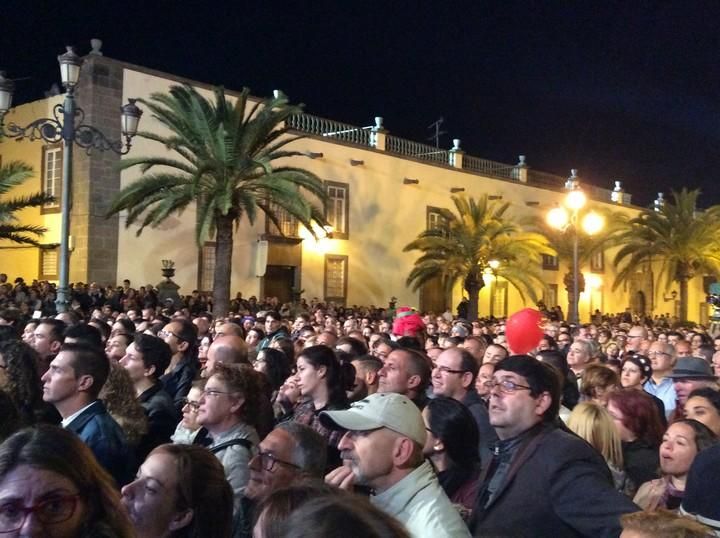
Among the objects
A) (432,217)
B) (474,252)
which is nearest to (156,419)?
(474,252)

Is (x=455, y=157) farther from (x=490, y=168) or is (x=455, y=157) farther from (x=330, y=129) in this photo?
(x=330, y=129)

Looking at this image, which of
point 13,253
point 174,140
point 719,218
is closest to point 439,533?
point 174,140

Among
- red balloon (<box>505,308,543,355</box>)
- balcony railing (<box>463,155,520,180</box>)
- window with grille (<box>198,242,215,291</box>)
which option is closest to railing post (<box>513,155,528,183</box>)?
balcony railing (<box>463,155,520,180</box>)

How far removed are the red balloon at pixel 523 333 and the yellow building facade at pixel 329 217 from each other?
670 inches

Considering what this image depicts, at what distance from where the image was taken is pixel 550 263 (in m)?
43.1

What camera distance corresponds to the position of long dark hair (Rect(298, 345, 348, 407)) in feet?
18.2

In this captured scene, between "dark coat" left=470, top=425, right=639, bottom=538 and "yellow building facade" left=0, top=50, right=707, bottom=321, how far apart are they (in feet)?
71.1

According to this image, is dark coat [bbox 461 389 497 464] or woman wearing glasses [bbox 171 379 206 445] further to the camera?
dark coat [bbox 461 389 497 464]

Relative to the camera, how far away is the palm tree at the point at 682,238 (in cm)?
3547

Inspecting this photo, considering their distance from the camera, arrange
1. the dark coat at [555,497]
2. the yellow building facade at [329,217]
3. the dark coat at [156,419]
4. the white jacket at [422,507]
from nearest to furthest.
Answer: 1. the white jacket at [422,507]
2. the dark coat at [555,497]
3. the dark coat at [156,419]
4. the yellow building facade at [329,217]

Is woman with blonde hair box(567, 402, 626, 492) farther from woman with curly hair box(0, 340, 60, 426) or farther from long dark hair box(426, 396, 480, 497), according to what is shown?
woman with curly hair box(0, 340, 60, 426)

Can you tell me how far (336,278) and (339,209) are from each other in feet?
9.31

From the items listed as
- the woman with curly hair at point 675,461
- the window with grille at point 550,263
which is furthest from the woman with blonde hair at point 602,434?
the window with grille at point 550,263

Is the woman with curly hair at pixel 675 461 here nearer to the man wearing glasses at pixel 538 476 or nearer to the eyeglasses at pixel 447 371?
the man wearing glasses at pixel 538 476
